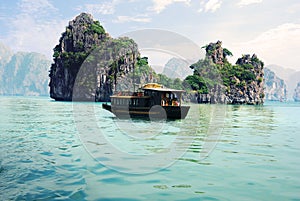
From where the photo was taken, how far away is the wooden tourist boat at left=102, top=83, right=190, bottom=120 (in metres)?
22.8

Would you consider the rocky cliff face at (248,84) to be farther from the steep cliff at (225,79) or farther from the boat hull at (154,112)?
the boat hull at (154,112)

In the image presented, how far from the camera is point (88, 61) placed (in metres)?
83.8

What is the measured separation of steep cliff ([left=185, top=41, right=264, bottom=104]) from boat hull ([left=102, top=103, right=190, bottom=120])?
62.8 metres

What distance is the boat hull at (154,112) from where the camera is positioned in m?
22.6

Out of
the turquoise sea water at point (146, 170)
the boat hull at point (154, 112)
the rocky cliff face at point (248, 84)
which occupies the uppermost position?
the rocky cliff face at point (248, 84)

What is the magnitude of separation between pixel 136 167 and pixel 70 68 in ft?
274

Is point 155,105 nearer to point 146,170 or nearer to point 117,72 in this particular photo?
point 146,170

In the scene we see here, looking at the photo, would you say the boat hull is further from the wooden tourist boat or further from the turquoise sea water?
the turquoise sea water

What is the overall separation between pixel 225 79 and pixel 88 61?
154ft

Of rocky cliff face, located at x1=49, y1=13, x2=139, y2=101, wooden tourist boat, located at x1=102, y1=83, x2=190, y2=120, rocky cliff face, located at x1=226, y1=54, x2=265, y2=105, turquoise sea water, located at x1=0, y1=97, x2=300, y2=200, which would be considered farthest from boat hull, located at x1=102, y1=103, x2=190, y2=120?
rocky cliff face, located at x1=226, y1=54, x2=265, y2=105

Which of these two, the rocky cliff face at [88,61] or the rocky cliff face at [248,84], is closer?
the rocky cliff face at [88,61]

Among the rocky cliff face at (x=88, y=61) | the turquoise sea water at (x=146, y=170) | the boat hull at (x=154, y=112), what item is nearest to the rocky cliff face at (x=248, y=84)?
the rocky cliff face at (x=88, y=61)

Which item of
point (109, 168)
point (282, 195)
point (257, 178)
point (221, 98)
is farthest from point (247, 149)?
point (221, 98)

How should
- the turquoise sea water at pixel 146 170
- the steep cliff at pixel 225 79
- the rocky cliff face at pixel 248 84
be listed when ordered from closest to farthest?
the turquoise sea water at pixel 146 170
the steep cliff at pixel 225 79
the rocky cliff face at pixel 248 84
